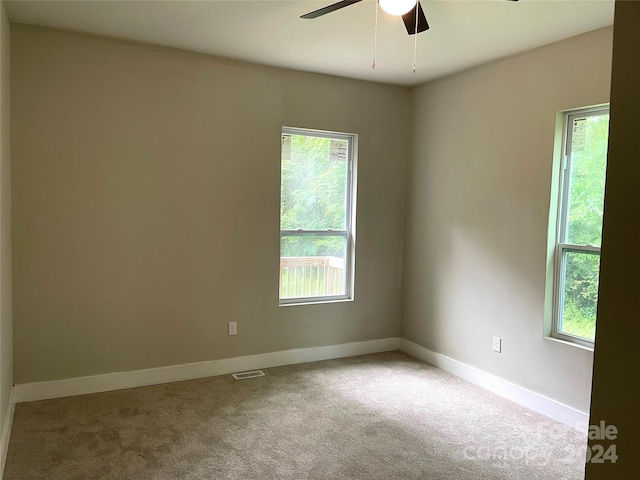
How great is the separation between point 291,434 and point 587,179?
255cm

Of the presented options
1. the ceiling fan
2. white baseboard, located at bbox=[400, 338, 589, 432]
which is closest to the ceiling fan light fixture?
the ceiling fan

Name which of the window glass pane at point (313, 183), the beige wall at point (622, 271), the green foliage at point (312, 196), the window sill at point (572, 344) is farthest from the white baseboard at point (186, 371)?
the beige wall at point (622, 271)

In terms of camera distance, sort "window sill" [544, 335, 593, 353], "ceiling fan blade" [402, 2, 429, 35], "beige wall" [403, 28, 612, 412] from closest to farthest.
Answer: "ceiling fan blade" [402, 2, 429, 35] → "window sill" [544, 335, 593, 353] → "beige wall" [403, 28, 612, 412]

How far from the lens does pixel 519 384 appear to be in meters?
3.60

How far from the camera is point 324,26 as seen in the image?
310 cm

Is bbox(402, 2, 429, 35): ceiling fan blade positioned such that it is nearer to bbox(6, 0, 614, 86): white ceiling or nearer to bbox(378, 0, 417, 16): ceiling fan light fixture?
bbox(378, 0, 417, 16): ceiling fan light fixture

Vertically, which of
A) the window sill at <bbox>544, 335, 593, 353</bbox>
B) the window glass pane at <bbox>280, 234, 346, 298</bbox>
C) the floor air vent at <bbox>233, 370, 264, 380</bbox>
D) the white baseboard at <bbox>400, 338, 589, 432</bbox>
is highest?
the window glass pane at <bbox>280, 234, 346, 298</bbox>

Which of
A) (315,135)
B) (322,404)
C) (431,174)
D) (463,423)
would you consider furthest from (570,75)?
(322,404)

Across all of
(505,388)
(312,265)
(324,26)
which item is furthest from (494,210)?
(324,26)

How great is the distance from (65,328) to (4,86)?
A: 1.66 metres

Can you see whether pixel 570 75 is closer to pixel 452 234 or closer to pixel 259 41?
pixel 452 234

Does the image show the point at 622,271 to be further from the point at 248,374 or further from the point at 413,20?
the point at 248,374

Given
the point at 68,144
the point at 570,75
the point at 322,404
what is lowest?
the point at 322,404

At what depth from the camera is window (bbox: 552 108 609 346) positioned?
3148 millimetres
